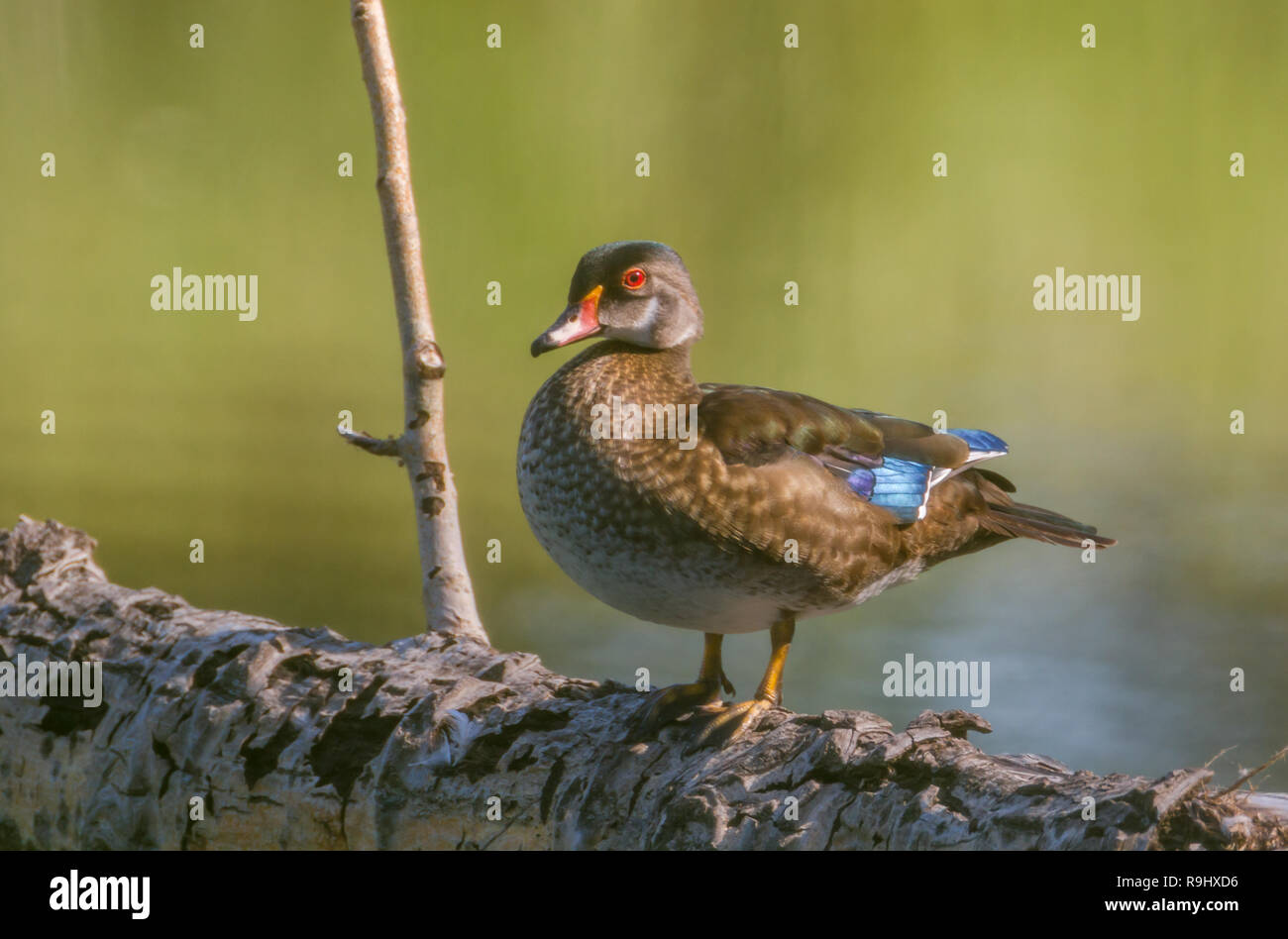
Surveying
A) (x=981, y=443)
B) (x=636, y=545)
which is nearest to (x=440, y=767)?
(x=636, y=545)

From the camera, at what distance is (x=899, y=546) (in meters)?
1.06

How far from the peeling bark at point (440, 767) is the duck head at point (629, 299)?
287 mm

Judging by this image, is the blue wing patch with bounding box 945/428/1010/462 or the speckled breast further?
the blue wing patch with bounding box 945/428/1010/462

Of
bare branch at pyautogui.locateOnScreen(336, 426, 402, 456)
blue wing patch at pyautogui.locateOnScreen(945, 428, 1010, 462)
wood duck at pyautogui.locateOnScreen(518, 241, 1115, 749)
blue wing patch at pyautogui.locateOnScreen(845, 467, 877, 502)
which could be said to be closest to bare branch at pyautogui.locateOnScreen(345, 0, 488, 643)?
bare branch at pyautogui.locateOnScreen(336, 426, 402, 456)

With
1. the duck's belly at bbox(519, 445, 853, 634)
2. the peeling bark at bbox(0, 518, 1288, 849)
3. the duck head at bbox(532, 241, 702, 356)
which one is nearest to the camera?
the peeling bark at bbox(0, 518, 1288, 849)

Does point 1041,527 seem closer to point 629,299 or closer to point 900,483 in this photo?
point 900,483

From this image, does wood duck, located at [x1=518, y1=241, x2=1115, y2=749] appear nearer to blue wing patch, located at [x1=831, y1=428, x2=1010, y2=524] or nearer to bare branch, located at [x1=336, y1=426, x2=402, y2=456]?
blue wing patch, located at [x1=831, y1=428, x2=1010, y2=524]

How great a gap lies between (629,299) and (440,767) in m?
0.43

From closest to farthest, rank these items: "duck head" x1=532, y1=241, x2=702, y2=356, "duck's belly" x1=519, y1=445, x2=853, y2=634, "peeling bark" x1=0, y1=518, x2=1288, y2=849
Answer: "peeling bark" x1=0, y1=518, x2=1288, y2=849
"duck's belly" x1=519, y1=445, x2=853, y2=634
"duck head" x1=532, y1=241, x2=702, y2=356

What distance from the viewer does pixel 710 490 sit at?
972mm

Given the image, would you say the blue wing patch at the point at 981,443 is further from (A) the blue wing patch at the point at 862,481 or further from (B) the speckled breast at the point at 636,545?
(B) the speckled breast at the point at 636,545

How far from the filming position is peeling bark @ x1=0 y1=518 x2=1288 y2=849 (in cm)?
74

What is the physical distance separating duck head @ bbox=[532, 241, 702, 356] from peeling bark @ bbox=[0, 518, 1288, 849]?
11.3 inches

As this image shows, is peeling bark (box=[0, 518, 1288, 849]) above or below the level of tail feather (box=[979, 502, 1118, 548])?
below
